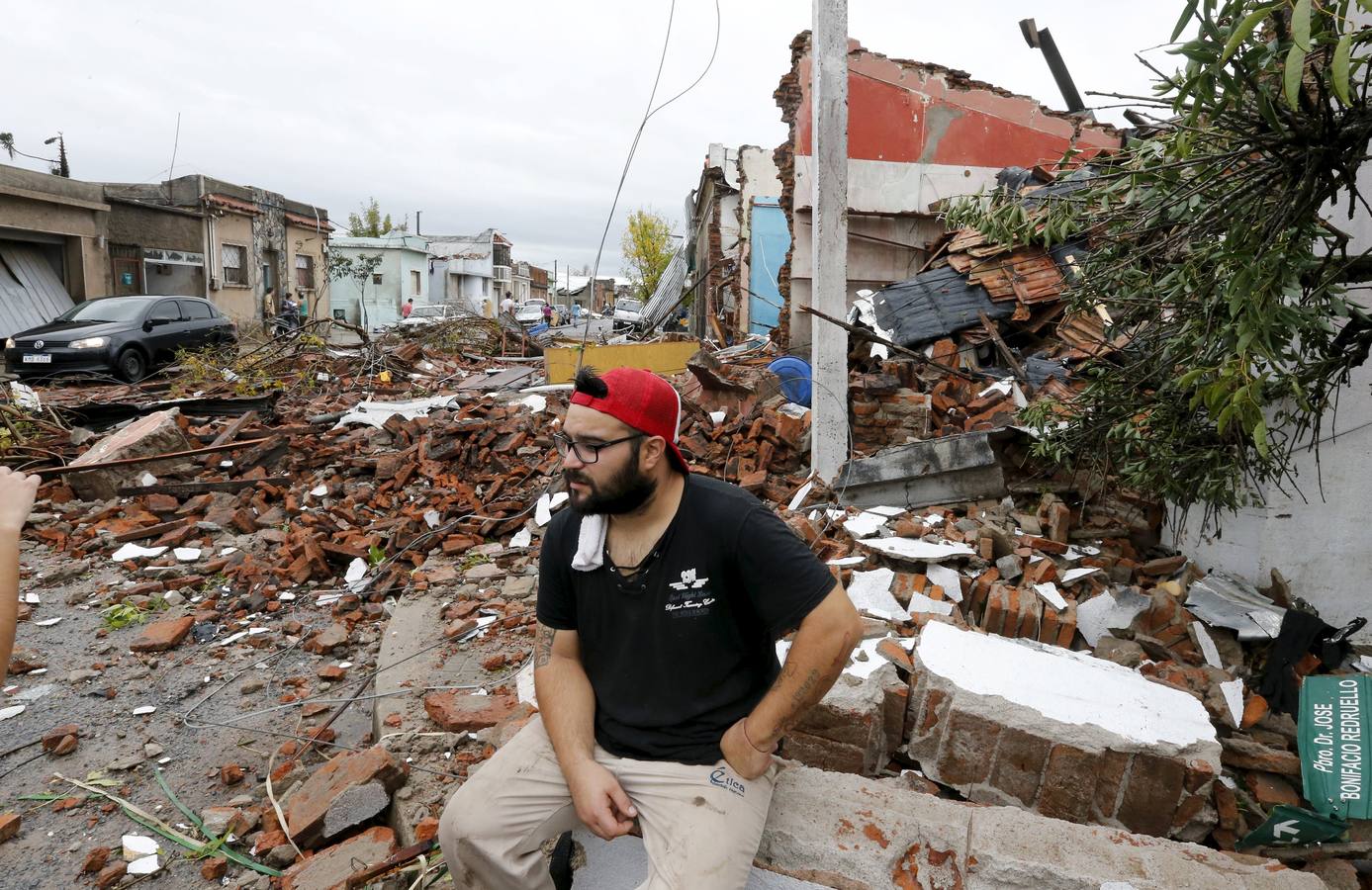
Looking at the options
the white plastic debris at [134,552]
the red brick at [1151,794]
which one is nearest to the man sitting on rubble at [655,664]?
the red brick at [1151,794]

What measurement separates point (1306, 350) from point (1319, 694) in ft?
5.12

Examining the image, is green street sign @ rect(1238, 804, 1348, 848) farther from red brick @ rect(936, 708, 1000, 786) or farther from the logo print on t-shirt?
the logo print on t-shirt

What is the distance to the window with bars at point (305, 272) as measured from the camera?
29469mm

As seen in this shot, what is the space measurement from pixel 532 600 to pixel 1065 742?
11.5 feet

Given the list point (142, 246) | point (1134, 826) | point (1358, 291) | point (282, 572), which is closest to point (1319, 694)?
point (1134, 826)

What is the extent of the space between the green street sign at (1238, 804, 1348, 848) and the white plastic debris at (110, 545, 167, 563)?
7.92 meters

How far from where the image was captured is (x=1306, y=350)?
3.25 meters

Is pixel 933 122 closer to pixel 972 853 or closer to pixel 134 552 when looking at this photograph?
pixel 134 552

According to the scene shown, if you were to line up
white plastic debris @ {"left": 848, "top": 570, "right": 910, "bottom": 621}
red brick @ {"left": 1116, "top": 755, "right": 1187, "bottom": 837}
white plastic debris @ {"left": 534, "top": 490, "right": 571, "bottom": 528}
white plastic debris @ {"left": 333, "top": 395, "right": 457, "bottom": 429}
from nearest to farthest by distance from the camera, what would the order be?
red brick @ {"left": 1116, "top": 755, "right": 1187, "bottom": 837}, white plastic debris @ {"left": 848, "top": 570, "right": 910, "bottom": 621}, white plastic debris @ {"left": 534, "top": 490, "right": 571, "bottom": 528}, white plastic debris @ {"left": 333, "top": 395, "right": 457, "bottom": 429}

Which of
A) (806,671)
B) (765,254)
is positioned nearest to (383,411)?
(806,671)

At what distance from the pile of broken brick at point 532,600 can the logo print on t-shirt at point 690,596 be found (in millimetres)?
1199

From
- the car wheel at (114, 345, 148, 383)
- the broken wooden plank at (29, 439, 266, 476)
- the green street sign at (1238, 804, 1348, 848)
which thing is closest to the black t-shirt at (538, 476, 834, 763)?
the green street sign at (1238, 804, 1348, 848)

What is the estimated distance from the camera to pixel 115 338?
1334 centimetres

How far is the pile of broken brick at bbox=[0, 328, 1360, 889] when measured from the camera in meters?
3.22
